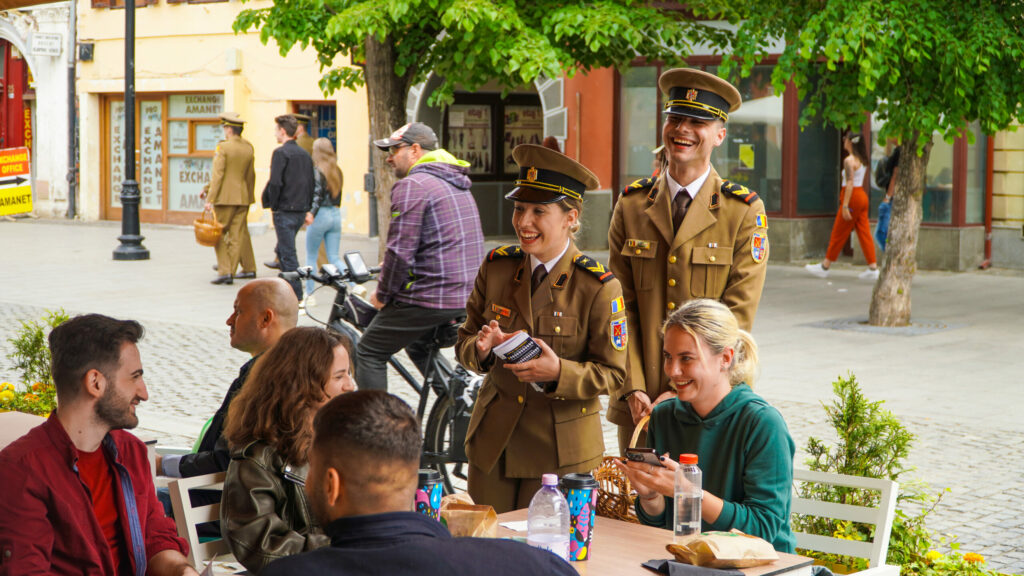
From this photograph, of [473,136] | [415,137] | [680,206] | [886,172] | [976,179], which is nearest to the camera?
[680,206]

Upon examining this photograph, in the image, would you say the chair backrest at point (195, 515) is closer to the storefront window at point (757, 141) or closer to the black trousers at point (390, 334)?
the black trousers at point (390, 334)

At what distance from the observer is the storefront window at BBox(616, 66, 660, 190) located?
2098 cm

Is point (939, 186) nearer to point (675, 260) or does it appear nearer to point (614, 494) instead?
point (675, 260)

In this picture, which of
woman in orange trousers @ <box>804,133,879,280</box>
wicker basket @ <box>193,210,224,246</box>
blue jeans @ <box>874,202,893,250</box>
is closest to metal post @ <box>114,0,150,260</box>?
wicker basket @ <box>193,210,224,246</box>

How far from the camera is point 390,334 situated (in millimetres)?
7562

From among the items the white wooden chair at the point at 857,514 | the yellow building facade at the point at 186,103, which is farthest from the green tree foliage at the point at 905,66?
the yellow building facade at the point at 186,103

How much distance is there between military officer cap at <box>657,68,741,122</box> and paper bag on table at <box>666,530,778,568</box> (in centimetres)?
188

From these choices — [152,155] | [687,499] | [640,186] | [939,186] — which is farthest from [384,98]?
[152,155]

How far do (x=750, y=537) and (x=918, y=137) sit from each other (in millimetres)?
9703

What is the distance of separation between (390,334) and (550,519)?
13.3ft

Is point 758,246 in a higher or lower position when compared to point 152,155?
lower

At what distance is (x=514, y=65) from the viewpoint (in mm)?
13328

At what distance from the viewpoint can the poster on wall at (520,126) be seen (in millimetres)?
24828

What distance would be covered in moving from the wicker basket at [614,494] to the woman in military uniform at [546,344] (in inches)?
9.1
